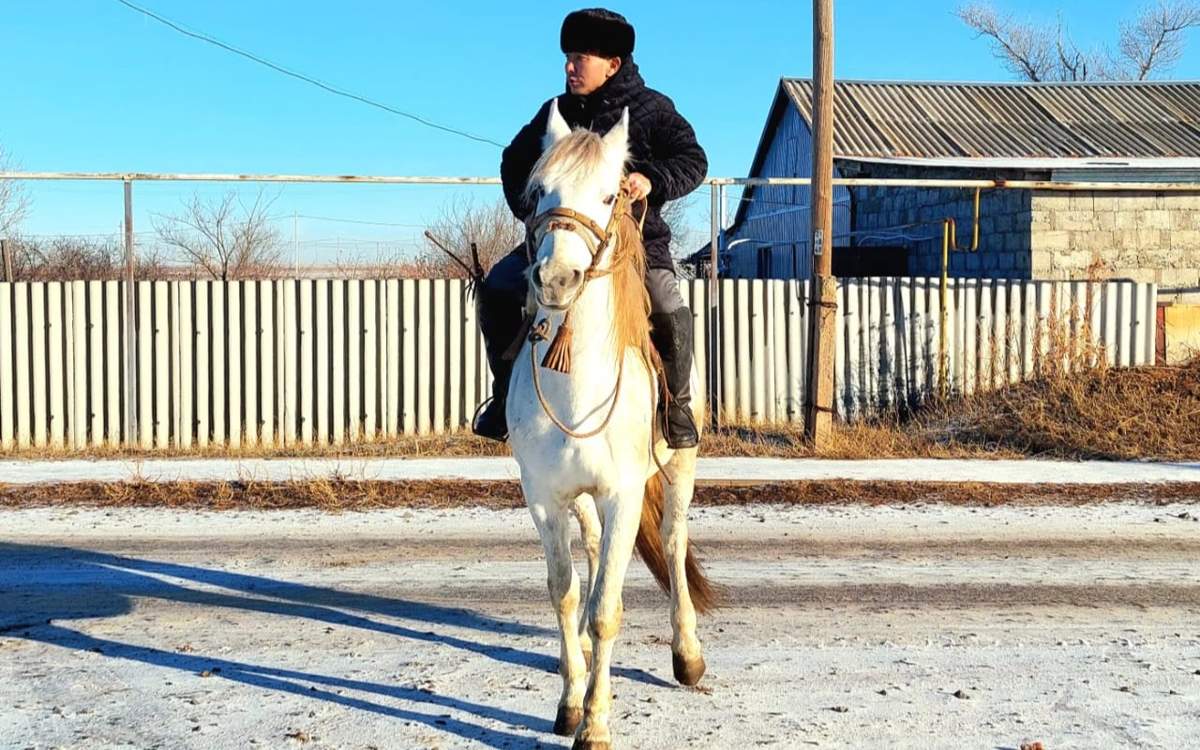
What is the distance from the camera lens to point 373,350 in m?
13.9

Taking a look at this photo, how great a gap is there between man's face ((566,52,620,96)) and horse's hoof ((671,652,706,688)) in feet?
9.04

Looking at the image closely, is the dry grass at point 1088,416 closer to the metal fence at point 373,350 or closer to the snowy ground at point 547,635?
the metal fence at point 373,350

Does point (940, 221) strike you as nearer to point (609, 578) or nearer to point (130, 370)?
point (130, 370)

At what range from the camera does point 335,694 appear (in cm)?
513

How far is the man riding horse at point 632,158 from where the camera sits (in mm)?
5449

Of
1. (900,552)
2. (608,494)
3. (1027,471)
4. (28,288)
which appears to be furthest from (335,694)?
(28,288)

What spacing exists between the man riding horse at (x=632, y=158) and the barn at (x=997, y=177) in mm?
11805

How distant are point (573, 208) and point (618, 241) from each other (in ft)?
1.24

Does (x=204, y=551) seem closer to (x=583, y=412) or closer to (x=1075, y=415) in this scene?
(x=583, y=412)

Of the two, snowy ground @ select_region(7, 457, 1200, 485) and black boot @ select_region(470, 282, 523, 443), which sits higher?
black boot @ select_region(470, 282, 523, 443)

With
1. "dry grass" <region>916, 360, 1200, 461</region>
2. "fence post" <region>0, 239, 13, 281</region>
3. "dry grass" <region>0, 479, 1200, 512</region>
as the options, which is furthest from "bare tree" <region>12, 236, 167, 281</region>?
"dry grass" <region>916, 360, 1200, 461</region>

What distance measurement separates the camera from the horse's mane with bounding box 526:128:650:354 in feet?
14.4

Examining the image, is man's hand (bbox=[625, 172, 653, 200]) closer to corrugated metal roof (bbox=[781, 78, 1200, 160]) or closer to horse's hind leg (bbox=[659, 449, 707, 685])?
horse's hind leg (bbox=[659, 449, 707, 685])

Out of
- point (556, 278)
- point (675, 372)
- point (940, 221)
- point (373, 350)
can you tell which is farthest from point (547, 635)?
point (940, 221)
